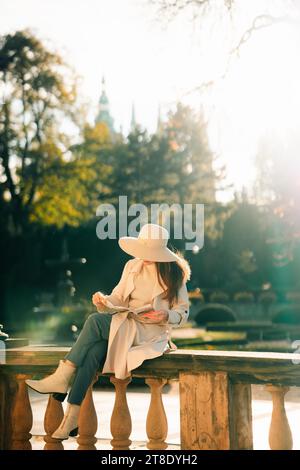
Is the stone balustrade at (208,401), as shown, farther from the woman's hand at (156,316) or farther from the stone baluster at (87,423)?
the woman's hand at (156,316)

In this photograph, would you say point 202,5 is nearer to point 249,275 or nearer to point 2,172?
point 2,172

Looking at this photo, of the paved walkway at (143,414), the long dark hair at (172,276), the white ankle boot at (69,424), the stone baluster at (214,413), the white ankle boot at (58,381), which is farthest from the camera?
the paved walkway at (143,414)

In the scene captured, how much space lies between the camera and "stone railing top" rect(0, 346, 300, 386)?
427cm

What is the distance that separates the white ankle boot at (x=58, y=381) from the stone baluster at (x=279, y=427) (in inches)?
51.3

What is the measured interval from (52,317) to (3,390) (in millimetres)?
23820

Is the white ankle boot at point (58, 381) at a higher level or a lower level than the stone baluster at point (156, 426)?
higher

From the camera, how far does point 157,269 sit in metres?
5.06

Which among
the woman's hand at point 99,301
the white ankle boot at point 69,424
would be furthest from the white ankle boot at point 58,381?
the woman's hand at point 99,301

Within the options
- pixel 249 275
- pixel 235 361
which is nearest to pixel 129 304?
pixel 235 361

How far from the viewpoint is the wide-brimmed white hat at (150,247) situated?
504 cm

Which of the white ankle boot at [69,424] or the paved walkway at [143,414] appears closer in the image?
the white ankle boot at [69,424]

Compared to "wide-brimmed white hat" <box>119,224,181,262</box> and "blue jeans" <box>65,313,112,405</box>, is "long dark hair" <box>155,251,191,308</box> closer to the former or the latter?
"wide-brimmed white hat" <box>119,224,181,262</box>

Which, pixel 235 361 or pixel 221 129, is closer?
pixel 235 361

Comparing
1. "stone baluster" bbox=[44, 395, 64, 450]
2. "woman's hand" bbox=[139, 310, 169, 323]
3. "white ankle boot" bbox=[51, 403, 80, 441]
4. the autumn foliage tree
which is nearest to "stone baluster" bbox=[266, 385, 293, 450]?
"woman's hand" bbox=[139, 310, 169, 323]
